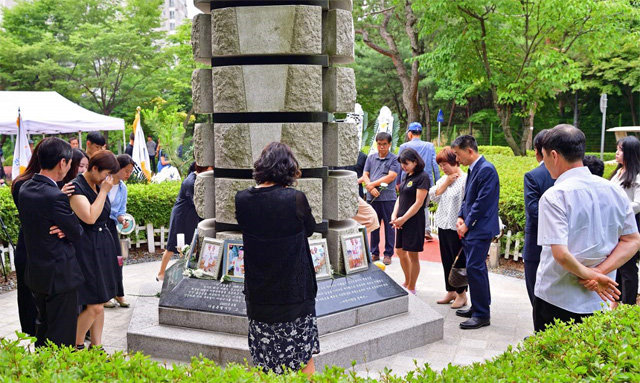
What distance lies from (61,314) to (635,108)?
3822 centimetres

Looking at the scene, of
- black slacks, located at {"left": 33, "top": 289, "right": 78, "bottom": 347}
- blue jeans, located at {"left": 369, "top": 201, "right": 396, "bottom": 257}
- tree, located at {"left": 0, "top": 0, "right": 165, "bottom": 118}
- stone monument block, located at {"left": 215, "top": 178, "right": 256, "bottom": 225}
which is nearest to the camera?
black slacks, located at {"left": 33, "top": 289, "right": 78, "bottom": 347}

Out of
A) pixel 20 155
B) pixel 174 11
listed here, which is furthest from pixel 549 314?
pixel 174 11

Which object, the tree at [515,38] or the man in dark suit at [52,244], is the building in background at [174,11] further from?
the man in dark suit at [52,244]

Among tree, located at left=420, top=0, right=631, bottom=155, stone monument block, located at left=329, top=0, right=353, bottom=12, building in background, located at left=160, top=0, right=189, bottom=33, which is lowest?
stone monument block, located at left=329, top=0, right=353, bottom=12

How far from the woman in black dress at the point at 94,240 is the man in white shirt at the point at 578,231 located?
3.26 meters

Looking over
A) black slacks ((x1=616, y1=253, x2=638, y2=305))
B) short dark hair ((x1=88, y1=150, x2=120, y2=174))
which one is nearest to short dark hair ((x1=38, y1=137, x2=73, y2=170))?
short dark hair ((x1=88, y1=150, x2=120, y2=174))

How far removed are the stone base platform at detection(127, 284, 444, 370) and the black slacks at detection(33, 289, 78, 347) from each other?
0.84m

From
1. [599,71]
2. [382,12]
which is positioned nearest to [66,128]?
[382,12]

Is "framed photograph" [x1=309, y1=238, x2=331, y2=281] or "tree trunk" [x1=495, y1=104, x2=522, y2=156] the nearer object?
"framed photograph" [x1=309, y1=238, x2=331, y2=281]

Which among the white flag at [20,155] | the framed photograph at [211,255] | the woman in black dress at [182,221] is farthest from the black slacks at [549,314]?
the white flag at [20,155]

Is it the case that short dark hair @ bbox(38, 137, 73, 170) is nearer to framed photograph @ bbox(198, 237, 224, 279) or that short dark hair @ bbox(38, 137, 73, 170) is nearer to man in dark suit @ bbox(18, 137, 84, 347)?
man in dark suit @ bbox(18, 137, 84, 347)

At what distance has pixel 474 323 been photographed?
232 inches

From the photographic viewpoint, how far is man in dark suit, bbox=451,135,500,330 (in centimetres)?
566

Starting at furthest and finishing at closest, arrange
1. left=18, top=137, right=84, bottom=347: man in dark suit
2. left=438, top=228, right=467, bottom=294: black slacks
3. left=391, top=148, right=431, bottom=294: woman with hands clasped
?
left=391, top=148, right=431, bottom=294: woman with hands clasped → left=438, top=228, right=467, bottom=294: black slacks → left=18, top=137, right=84, bottom=347: man in dark suit
